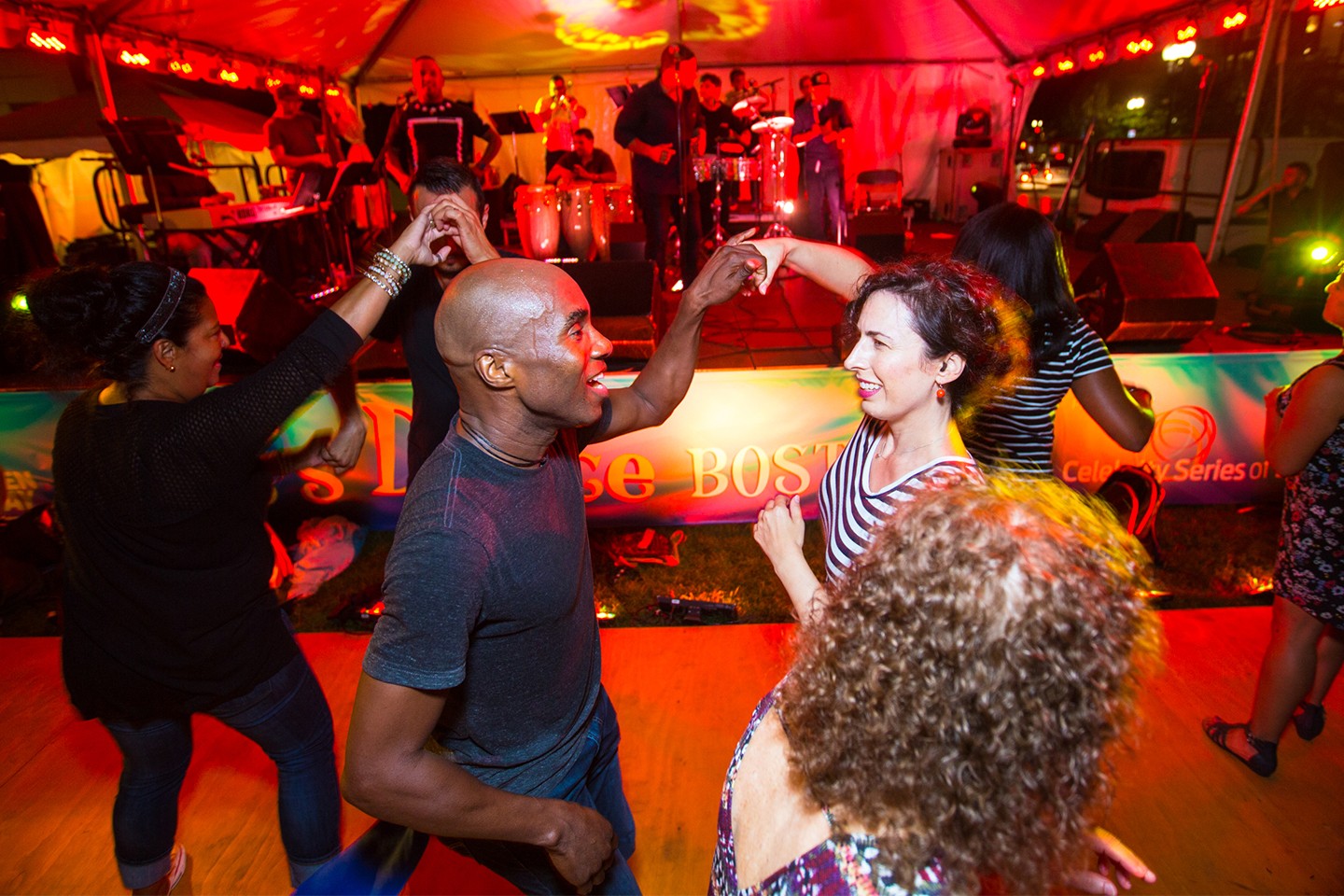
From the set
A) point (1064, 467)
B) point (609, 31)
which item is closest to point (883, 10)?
point (609, 31)

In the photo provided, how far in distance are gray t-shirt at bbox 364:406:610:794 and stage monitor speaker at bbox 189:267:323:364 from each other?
419 centimetres

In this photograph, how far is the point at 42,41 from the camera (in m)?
6.44

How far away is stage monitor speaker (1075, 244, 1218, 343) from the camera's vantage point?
17.7ft

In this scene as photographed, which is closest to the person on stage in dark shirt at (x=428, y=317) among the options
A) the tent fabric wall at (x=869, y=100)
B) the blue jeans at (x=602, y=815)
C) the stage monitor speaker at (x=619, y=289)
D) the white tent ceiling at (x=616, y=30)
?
Result: the blue jeans at (x=602, y=815)

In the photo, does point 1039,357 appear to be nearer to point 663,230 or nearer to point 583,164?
point 663,230

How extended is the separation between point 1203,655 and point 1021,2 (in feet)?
28.9

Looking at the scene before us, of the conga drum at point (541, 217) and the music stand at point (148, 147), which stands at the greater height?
the music stand at point (148, 147)

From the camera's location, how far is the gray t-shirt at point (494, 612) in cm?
125

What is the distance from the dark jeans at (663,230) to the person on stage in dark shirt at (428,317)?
4728 millimetres

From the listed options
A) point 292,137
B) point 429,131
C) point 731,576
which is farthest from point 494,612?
point 292,137

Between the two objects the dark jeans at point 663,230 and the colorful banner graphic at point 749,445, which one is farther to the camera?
the dark jeans at point 663,230

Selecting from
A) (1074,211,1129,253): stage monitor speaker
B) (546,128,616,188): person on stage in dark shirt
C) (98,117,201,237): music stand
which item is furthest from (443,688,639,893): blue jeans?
(1074,211,1129,253): stage monitor speaker

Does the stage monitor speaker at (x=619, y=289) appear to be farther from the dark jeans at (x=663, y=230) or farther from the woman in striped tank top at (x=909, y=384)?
the woman in striped tank top at (x=909, y=384)

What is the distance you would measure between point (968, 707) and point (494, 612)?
2.83 feet
